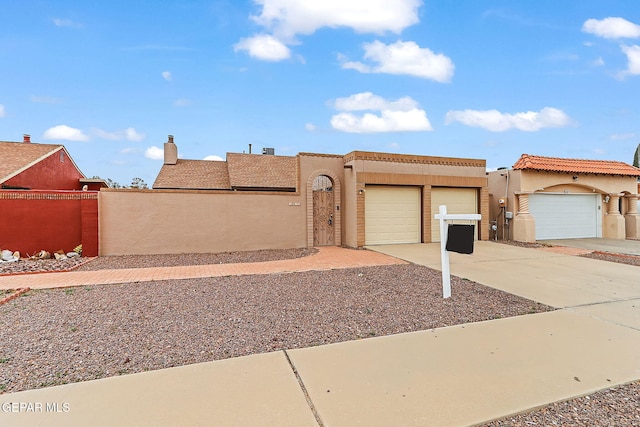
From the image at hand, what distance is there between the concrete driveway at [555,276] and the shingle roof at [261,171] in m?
11.1

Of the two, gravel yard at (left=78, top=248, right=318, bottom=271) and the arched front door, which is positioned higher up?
the arched front door

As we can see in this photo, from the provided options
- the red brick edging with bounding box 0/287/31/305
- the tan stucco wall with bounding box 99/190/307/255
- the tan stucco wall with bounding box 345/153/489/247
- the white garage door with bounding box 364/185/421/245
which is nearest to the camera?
the red brick edging with bounding box 0/287/31/305

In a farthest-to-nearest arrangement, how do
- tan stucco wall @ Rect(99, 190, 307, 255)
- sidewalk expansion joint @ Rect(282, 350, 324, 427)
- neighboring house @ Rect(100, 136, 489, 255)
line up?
neighboring house @ Rect(100, 136, 489, 255) < tan stucco wall @ Rect(99, 190, 307, 255) < sidewalk expansion joint @ Rect(282, 350, 324, 427)

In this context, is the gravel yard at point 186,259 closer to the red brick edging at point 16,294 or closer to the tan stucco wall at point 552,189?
the red brick edging at point 16,294

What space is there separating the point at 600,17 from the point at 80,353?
1709 centimetres

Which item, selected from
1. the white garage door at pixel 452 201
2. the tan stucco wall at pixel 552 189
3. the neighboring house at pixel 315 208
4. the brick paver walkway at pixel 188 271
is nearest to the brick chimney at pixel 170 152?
the neighboring house at pixel 315 208

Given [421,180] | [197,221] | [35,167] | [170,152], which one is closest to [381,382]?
[197,221]

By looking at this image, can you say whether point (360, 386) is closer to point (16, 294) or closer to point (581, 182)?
point (16, 294)

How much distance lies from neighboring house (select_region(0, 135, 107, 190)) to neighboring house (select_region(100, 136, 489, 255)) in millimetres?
9653

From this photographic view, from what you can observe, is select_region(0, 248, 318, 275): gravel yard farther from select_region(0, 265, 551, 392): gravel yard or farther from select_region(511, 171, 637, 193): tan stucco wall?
select_region(511, 171, 637, 193): tan stucco wall

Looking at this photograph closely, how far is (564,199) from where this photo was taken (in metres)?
16.0

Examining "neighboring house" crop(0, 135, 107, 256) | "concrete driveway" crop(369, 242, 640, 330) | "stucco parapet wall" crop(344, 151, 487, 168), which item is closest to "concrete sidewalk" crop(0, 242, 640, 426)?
"concrete driveway" crop(369, 242, 640, 330)

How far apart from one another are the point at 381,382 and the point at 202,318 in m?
2.91

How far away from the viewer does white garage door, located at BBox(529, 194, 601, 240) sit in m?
15.3
